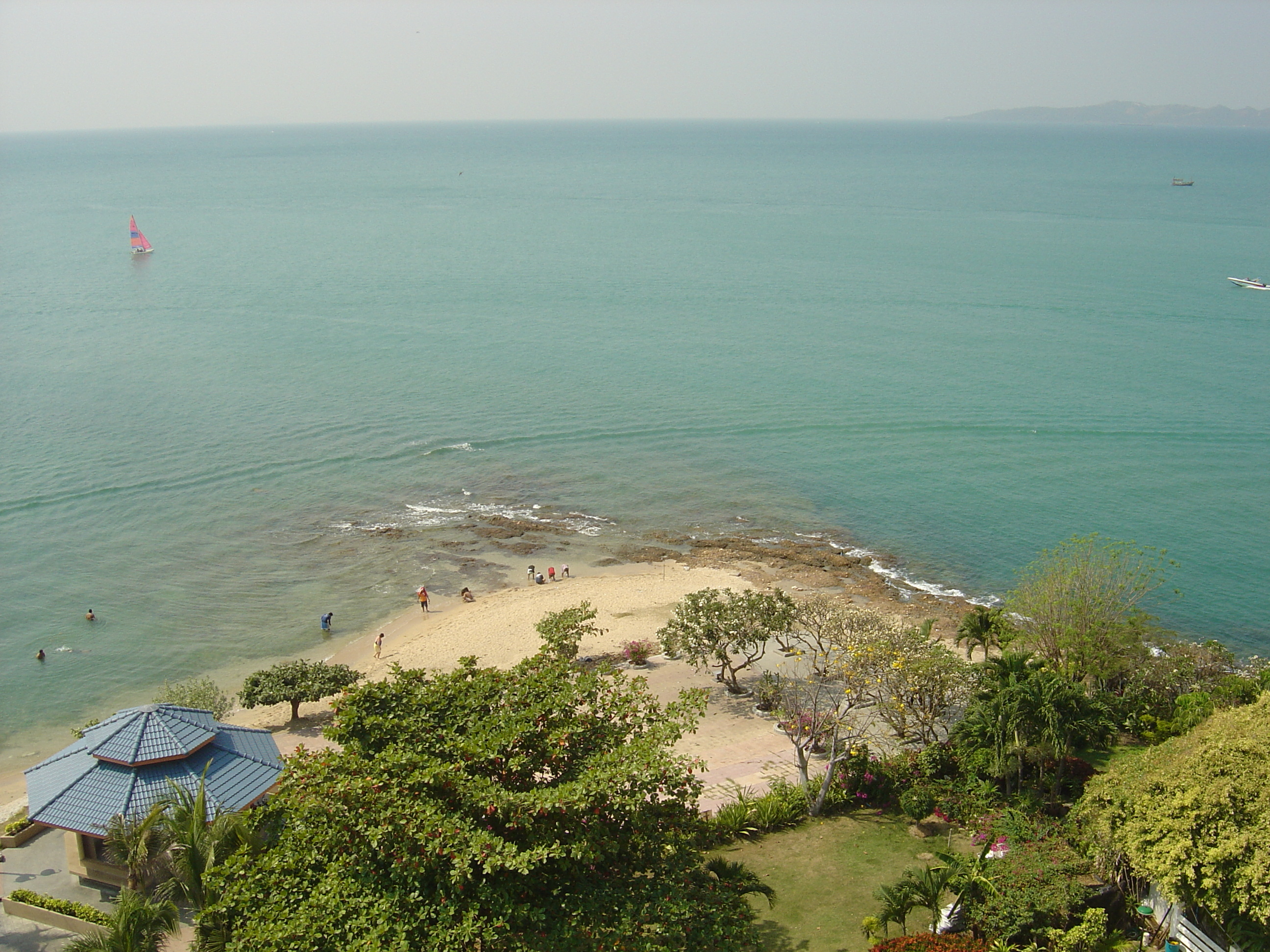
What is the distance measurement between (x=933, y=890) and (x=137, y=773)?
1418 cm

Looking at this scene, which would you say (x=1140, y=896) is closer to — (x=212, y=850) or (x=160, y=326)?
(x=212, y=850)

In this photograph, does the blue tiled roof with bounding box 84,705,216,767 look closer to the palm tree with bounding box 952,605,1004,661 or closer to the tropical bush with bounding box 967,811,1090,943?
the tropical bush with bounding box 967,811,1090,943

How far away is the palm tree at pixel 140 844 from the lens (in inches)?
624

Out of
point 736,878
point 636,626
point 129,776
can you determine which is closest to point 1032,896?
point 736,878

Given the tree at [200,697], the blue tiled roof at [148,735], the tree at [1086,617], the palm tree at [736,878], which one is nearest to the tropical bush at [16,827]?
the blue tiled roof at [148,735]

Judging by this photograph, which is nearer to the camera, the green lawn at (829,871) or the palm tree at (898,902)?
the palm tree at (898,902)

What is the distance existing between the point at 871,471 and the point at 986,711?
28178 millimetres

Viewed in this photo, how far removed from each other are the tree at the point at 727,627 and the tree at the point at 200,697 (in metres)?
12.0

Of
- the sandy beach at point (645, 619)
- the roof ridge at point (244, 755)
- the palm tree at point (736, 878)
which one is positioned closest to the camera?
the palm tree at point (736, 878)

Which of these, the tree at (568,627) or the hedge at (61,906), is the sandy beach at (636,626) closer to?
the tree at (568,627)

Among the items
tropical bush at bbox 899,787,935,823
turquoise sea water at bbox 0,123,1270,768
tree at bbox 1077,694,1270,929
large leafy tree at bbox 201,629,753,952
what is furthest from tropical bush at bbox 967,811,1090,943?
turquoise sea water at bbox 0,123,1270,768

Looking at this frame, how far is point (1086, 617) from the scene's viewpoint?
23.3m

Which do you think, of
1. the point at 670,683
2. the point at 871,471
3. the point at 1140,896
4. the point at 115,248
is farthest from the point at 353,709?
the point at 115,248

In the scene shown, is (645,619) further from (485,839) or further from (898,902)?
(485,839)
